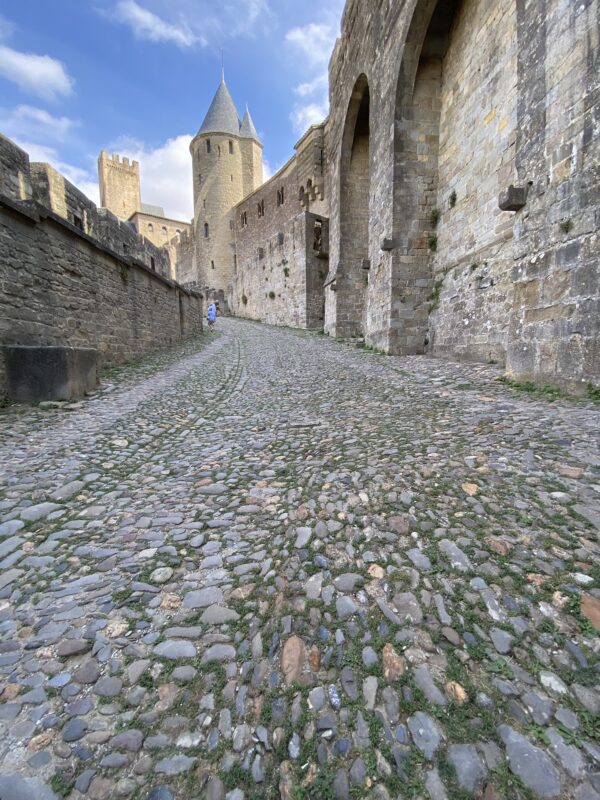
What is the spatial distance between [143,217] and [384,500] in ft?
207

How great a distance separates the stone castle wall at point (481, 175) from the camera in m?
3.94

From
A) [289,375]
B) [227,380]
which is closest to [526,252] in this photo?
[289,375]

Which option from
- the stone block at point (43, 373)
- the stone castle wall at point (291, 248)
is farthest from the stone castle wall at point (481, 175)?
the stone castle wall at point (291, 248)

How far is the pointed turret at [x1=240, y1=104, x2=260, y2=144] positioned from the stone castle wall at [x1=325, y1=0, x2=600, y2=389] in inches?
1338

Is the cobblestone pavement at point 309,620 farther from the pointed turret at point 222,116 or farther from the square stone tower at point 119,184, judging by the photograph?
the square stone tower at point 119,184

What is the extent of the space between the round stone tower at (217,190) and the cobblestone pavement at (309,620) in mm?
37731

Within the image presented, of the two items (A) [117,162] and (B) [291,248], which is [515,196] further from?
(A) [117,162]

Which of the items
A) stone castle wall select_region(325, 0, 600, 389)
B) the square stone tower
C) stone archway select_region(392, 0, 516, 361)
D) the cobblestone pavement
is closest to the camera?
the cobblestone pavement

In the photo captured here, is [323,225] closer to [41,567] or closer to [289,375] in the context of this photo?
[289,375]

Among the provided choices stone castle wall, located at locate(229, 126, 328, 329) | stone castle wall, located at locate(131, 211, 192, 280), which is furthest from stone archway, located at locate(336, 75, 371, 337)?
stone castle wall, located at locate(131, 211, 192, 280)

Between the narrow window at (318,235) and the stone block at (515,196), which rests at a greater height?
the narrow window at (318,235)

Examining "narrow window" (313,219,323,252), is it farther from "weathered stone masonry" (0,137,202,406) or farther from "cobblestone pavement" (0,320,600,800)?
"cobblestone pavement" (0,320,600,800)

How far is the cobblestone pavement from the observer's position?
984 millimetres

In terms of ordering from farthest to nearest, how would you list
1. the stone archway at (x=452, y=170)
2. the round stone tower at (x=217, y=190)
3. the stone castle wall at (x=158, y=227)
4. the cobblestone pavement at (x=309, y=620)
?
the stone castle wall at (x=158, y=227) < the round stone tower at (x=217, y=190) < the stone archway at (x=452, y=170) < the cobblestone pavement at (x=309, y=620)
